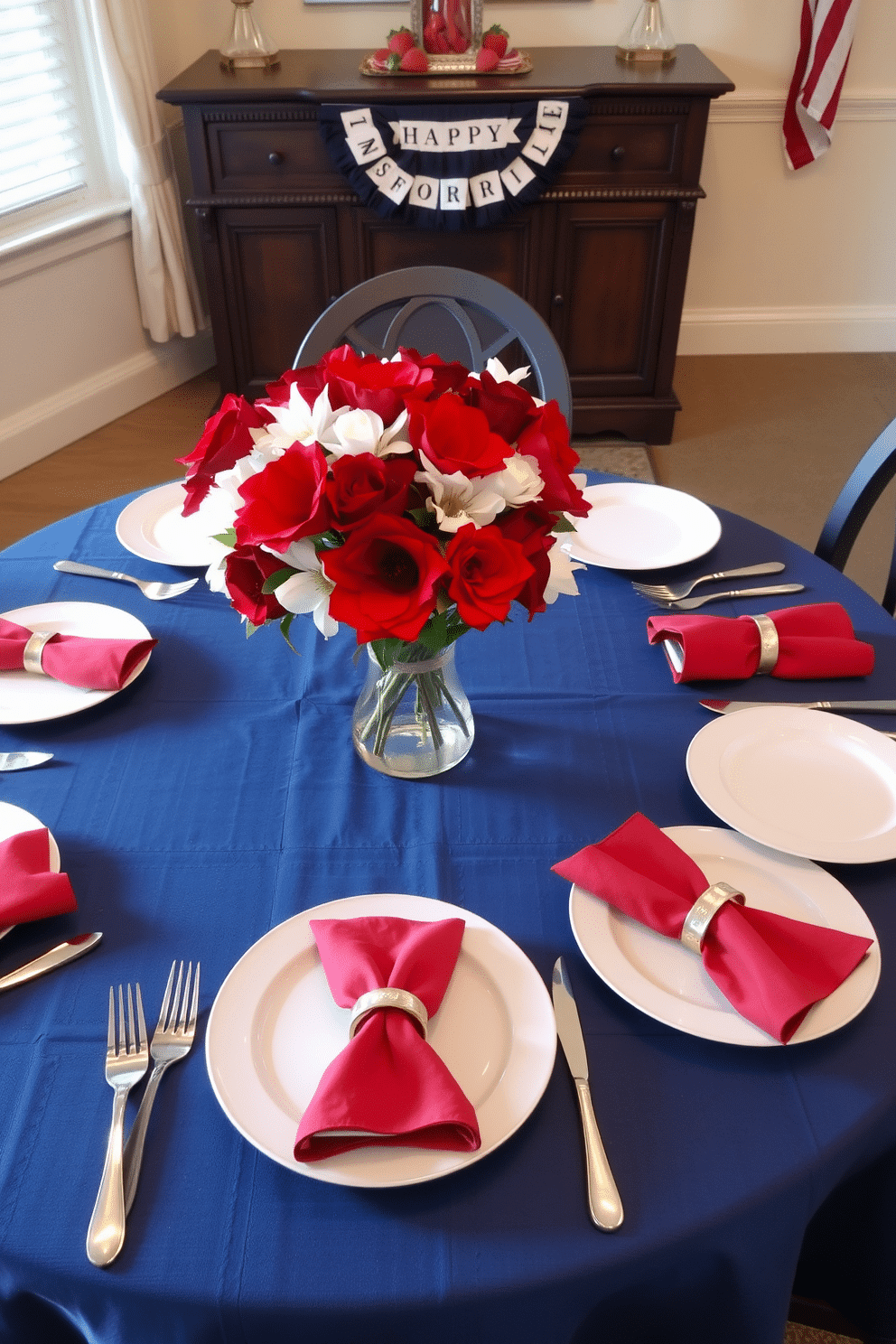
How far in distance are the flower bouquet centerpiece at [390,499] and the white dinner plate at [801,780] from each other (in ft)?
0.87

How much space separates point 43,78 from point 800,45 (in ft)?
7.54

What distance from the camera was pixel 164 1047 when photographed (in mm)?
763

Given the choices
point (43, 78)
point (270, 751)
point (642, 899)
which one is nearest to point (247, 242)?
point (43, 78)

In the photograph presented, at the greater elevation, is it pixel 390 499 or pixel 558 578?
pixel 390 499

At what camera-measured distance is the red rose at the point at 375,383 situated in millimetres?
803

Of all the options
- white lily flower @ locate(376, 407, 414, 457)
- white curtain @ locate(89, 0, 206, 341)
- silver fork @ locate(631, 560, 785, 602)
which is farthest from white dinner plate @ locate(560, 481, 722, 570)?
white curtain @ locate(89, 0, 206, 341)

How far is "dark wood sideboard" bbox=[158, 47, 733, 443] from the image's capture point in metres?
2.71

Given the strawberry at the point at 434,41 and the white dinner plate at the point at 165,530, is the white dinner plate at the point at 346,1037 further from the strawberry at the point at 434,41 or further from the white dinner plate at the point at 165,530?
the strawberry at the point at 434,41

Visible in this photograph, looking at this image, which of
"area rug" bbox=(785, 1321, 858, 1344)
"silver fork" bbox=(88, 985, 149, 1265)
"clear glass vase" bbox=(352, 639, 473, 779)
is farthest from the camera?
"area rug" bbox=(785, 1321, 858, 1344)

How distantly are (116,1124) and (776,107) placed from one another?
3619mm

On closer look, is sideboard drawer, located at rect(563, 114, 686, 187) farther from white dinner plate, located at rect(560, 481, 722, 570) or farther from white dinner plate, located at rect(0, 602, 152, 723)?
white dinner plate, located at rect(0, 602, 152, 723)

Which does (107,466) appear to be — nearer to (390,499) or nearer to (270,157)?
(270,157)

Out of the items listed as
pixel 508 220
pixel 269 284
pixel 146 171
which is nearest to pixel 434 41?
pixel 508 220

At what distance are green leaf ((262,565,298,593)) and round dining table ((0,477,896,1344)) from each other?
25 cm
